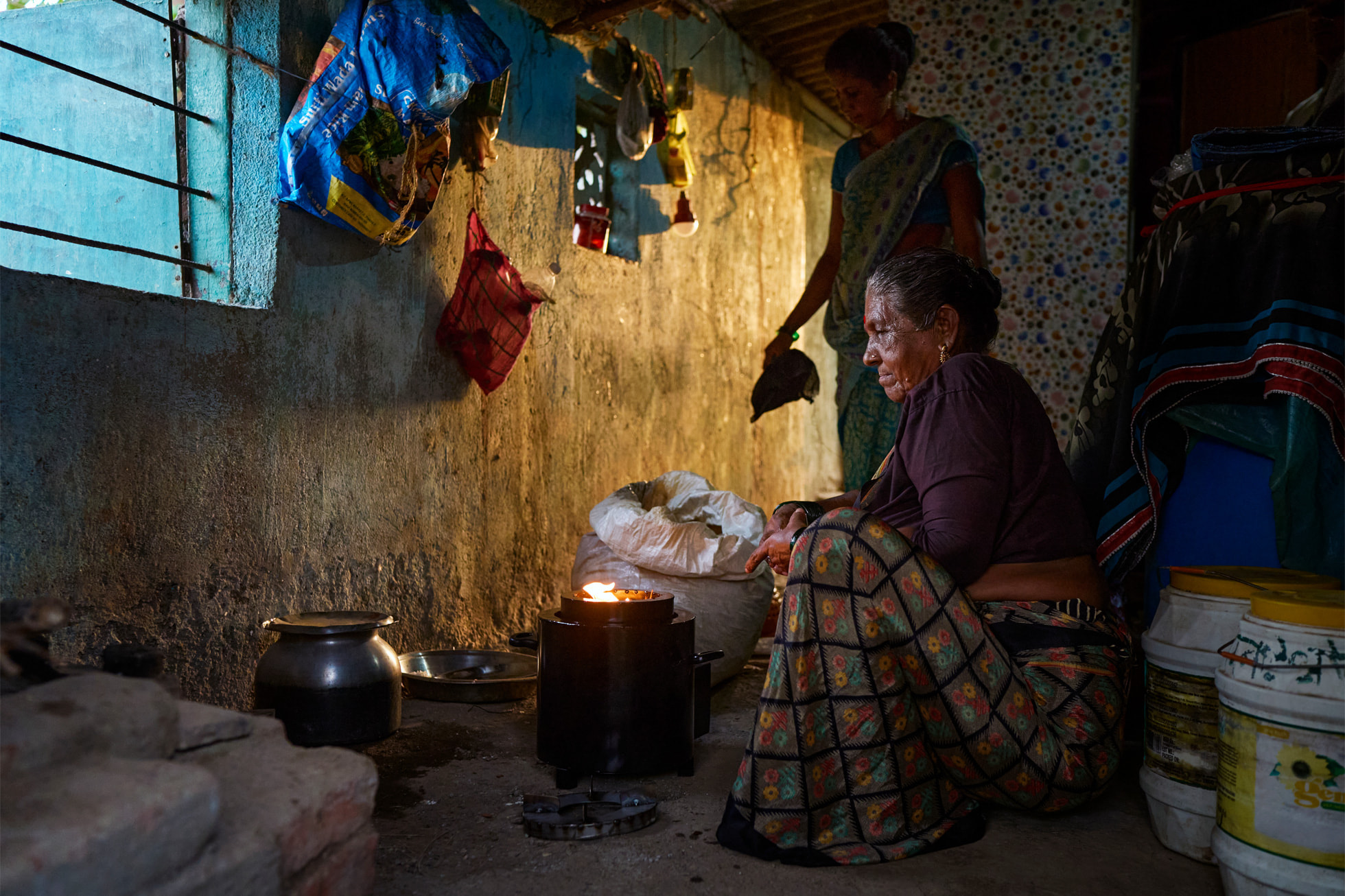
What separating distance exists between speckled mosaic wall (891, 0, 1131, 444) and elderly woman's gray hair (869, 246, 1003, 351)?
227 centimetres

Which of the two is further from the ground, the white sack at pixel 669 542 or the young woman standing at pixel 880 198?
the young woman standing at pixel 880 198

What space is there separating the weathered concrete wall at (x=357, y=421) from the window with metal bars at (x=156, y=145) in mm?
128

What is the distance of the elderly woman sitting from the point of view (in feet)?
5.46

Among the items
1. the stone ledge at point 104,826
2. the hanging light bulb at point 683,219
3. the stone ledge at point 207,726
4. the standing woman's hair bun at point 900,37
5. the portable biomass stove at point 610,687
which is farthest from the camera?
the hanging light bulb at point 683,219

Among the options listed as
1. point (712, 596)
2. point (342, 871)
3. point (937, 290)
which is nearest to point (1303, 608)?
point (937, 290)

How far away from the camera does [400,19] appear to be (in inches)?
105

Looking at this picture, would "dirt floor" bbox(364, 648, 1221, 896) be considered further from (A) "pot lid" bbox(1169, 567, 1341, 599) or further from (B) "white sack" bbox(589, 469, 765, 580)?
(B) "white sack" bbox(589, 469, 765, 580)

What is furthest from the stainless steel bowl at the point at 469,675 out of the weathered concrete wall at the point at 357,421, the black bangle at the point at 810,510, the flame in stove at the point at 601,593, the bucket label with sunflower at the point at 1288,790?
the bucket label with sunflower at the point at 1288,790

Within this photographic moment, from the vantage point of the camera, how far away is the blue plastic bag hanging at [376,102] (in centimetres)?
255

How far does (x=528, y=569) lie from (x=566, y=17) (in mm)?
2204

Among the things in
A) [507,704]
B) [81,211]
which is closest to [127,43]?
[81,211]

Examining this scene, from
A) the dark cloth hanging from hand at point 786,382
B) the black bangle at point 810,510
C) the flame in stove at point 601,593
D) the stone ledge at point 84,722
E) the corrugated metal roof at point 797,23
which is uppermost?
the corrugated metal roof at point 797,23

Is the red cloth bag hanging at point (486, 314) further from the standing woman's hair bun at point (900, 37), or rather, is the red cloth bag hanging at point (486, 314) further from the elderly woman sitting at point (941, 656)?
the elderly woman sitting at point (941, 656)

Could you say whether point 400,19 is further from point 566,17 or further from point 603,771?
point 603,771
